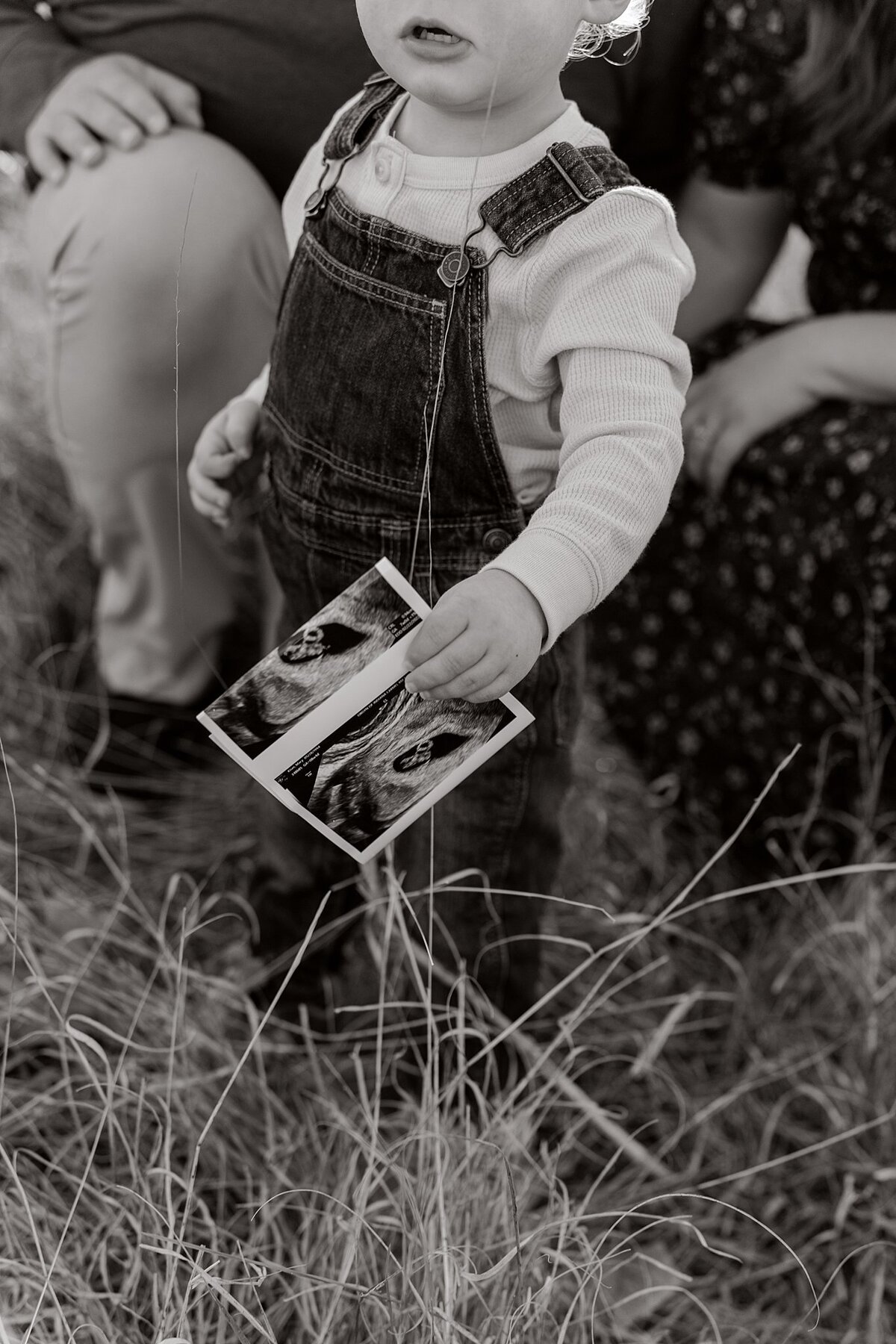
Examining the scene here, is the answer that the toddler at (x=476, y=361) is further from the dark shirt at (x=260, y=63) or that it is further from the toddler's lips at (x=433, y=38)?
the dark shirt at (x=260, y=63)

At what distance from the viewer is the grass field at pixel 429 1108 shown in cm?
92

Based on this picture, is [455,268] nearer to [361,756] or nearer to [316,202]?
[316,202]

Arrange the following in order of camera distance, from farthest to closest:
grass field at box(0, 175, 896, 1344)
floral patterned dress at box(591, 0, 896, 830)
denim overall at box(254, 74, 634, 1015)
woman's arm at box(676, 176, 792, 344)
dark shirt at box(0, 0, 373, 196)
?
1. woman's arm at box(676, 176, 792, 344)
2. floral patterned dress at box(591, 0, 896, 830)
3. dark shirt at box(0, 0, 373, 196)
4. grass field at box(0, 175, 896, 1344)
5. denim overall at box(254, 74, 634, 1015)

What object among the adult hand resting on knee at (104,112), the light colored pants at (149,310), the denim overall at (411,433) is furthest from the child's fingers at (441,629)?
the adult hand resting on knee at (104,112)

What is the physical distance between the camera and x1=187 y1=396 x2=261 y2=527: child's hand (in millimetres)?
993

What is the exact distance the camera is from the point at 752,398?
1447mm

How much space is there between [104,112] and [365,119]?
0.50 meters

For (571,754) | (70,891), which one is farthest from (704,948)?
(70,891)

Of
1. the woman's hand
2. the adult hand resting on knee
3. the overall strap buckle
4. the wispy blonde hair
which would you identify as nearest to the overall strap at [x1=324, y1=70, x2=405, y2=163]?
the overall strap buckle

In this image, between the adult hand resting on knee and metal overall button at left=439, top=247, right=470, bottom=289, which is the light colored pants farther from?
metal overall button at left=439, top=247, right=470, bottom=289

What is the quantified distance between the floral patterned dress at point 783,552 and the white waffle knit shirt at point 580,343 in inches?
24.2

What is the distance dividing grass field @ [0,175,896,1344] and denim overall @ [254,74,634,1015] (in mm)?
125

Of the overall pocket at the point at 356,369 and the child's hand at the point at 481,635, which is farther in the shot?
the overall pocket at the point at 356,369

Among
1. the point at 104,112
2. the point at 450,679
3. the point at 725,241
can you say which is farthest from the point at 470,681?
the point at 725,241
